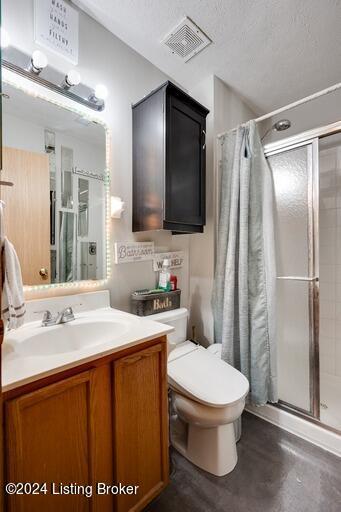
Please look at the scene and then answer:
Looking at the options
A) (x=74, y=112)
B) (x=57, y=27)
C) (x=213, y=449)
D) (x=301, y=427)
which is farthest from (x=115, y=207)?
(x=301, y=427)

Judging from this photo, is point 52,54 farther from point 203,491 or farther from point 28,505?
point 203,491

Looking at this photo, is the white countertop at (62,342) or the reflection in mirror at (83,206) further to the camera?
the reflection in mirror at (83,206)

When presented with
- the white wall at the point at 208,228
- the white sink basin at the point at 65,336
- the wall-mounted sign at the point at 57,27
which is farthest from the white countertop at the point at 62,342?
the wall-mounted sign at the point at 57,27

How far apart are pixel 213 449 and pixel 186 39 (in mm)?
2290

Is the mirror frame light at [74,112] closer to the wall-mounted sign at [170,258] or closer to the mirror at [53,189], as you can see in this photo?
the mirror at [53,189]

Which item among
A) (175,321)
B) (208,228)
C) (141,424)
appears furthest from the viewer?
(208,228)

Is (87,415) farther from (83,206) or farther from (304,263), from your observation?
(304,263)

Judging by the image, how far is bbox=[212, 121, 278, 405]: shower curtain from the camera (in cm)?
150

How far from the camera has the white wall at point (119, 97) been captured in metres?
1.35

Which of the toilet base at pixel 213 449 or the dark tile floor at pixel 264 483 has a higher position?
the toilet base at pixel 213 449

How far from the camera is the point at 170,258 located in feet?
5.72

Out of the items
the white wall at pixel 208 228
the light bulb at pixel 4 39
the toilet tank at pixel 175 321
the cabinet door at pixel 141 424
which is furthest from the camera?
the white wall at pixel 208 228

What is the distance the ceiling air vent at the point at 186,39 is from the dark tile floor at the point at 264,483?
7.85 ft

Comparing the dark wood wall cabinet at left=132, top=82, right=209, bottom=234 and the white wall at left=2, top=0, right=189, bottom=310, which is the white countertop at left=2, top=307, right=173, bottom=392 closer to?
the white wall at left=2, top=0, right=189, bottom=310
